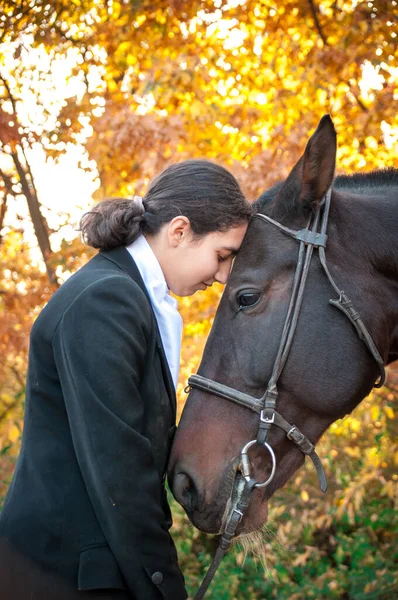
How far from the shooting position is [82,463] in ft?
6.49

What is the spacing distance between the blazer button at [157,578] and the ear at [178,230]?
1.12 metres

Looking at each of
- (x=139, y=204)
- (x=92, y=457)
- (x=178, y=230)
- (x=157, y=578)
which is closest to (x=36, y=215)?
(x=139, y=204)

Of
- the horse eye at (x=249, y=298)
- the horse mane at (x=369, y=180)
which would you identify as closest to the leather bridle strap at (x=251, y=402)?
the horse eye at (x=249, y=298)

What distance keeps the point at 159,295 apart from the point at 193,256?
0.65 ft

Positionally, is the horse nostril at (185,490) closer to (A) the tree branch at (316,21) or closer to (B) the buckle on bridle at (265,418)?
(B) the buckle on bridle at (265,418)

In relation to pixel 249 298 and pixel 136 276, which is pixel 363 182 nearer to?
pixel 249 298

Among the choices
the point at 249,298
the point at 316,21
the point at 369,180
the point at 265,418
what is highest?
the point at 316,21

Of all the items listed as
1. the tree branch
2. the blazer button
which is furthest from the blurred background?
the blazer button

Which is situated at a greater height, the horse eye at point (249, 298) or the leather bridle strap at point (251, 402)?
the horse eye at point (249, 298)

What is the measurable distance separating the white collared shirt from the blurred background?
7.86 feet

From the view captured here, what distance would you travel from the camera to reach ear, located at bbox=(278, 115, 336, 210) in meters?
2.36

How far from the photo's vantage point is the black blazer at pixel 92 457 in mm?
1969

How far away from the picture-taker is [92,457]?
196 cm

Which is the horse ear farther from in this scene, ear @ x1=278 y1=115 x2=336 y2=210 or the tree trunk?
the tree trunk
